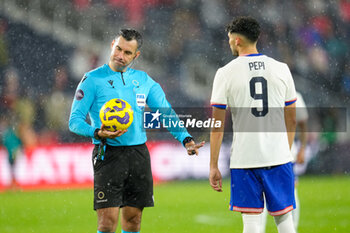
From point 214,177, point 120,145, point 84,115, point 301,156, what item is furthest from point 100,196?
point 301,156

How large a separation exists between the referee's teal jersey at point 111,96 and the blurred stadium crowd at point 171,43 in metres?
8.83

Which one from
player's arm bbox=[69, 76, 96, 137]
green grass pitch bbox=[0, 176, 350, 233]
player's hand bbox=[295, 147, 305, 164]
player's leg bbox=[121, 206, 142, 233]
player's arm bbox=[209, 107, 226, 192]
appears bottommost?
green grass pitch bbox=[0, 176, 350, 233]

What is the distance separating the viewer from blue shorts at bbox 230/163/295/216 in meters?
3.46

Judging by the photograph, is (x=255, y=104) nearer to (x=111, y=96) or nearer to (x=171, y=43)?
(x=111, y=96)

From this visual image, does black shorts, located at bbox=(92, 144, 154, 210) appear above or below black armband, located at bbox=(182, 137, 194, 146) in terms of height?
below

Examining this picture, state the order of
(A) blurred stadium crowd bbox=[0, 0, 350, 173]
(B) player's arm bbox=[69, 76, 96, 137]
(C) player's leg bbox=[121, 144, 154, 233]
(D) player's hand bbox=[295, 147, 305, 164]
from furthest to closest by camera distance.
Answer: (A) blurred stadium crowd bbox=[0, 0, 350, 173], (D) player's hand bbox=[295, 147, 305, 164], (C) player's leg bbox=[121, 144, 154, 233], (B) player's arm bbox=[69, 76, 96, 137]

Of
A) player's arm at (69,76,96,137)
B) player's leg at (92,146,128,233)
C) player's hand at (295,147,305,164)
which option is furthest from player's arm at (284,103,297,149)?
player's hand at (295,147,305,164)

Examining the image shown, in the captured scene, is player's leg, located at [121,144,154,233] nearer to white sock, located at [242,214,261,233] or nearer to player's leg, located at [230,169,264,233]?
player's leg, located at [230,169,264,233]

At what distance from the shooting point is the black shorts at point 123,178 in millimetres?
3811

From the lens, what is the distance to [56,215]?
784cm

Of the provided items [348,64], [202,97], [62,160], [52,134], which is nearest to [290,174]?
[62,160]

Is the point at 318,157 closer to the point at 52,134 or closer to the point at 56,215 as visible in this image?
the point at 52,134

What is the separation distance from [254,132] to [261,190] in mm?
373

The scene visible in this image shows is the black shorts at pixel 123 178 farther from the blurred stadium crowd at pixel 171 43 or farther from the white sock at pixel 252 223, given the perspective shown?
the blurred stadium crowd at pixel 171 43
